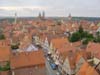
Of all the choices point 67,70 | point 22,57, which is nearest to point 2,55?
point 22,57

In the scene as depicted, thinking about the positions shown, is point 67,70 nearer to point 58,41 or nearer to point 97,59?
point 97,59

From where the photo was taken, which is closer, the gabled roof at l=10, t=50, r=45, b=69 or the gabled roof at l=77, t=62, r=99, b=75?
the gabled roof at l=77, t=62, r=99, b=75

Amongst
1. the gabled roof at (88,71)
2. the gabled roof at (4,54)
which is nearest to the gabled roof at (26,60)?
the gabled roof at (4,54)

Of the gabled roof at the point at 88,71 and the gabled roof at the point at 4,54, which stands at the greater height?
the gabled roof at the point at 88,71

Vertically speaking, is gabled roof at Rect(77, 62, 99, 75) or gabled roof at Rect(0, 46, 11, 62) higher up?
gabled roof at Rect(77, 62, 99, 75)

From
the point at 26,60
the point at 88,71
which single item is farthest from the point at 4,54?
the point at 88,71

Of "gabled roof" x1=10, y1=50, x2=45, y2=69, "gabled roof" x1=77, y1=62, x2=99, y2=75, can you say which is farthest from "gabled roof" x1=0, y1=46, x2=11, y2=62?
"gabled roof" x1=77, y1=62, x2=99, y2=75

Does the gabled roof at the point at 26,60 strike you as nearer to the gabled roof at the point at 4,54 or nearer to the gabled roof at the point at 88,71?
the gabled roof at the point at 4,54

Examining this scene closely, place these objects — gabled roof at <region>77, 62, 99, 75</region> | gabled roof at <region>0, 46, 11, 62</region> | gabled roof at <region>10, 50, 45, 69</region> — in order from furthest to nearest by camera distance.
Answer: gabled roof at <region>0, 46, 11, 62</region>
gabled roof at <region>10, 50, 45, 69</region>
gabled roof at <region>77, 62, 99, 75</region>

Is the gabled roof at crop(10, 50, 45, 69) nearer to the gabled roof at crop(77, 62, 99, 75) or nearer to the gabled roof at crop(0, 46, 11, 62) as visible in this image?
the gabled roof at crop(0, 46, 11, 62)

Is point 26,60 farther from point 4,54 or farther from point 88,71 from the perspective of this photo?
point 88,71

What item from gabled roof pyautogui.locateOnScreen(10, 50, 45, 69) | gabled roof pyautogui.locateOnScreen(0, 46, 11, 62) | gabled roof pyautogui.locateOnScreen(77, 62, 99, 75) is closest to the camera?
gabled roof pyautogui.locateOnScreen(77, 62, 99, 75)
